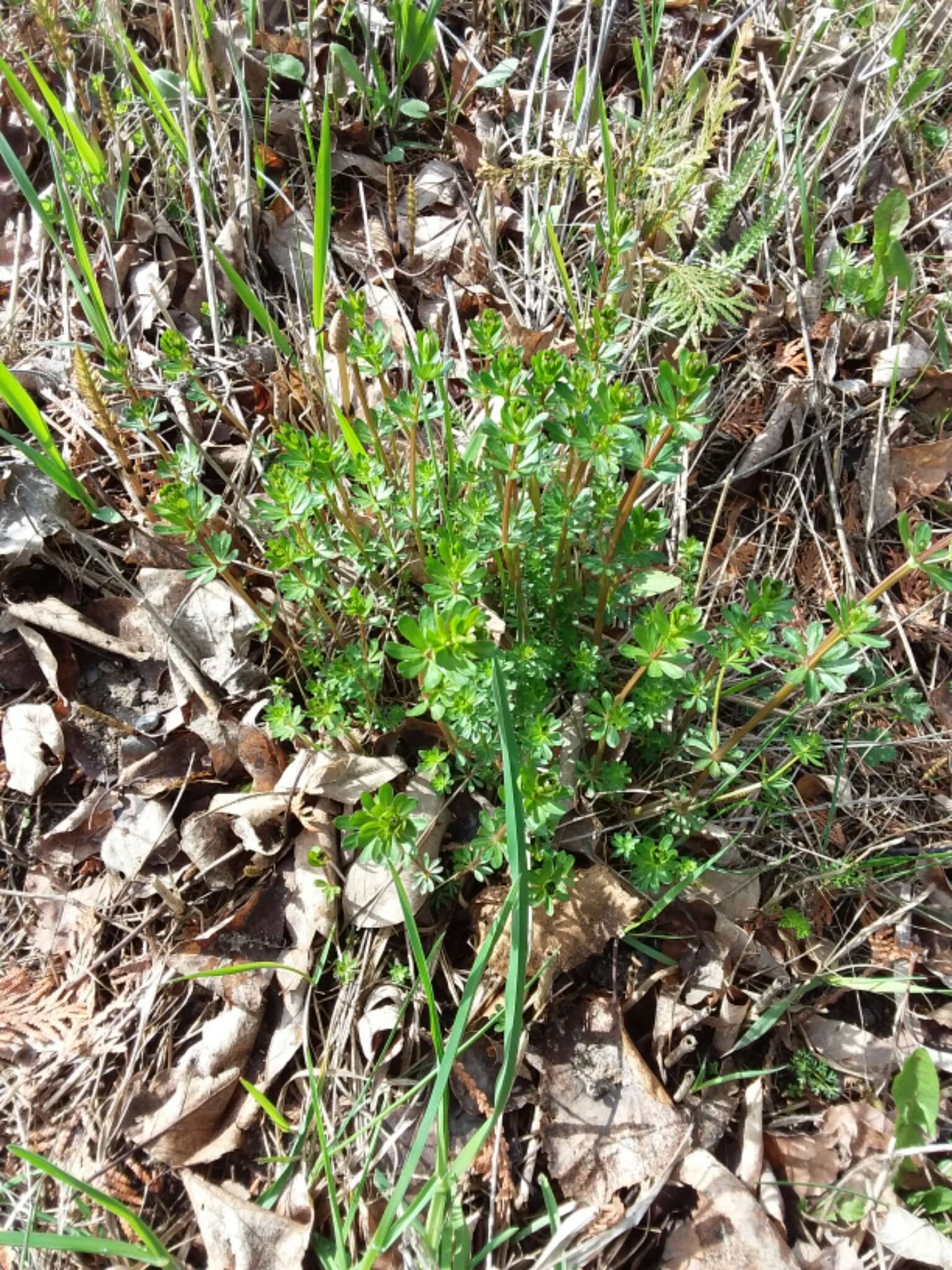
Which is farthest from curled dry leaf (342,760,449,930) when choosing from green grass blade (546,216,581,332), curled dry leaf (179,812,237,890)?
green grass blade (546,216,581,332)

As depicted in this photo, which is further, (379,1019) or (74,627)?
(74,627)

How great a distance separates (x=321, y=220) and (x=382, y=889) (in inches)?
73.1

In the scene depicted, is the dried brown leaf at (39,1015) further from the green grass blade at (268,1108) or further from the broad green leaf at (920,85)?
the broad green leaf at (920,85)

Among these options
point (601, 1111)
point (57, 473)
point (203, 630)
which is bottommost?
point (601, 1111)

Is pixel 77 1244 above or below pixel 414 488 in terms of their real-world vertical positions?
below

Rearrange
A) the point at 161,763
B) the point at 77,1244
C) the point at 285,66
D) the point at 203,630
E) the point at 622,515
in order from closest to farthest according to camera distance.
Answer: the point at 77,1244 < the point at 622,515 < the point at 161,763 < the point at 203,630 < the point at 285,66

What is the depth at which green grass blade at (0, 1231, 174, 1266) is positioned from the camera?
5.53 ft

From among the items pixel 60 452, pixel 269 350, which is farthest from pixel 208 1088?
pixel 269 350

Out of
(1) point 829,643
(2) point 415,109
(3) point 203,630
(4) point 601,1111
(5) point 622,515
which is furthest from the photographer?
(2) point 415,109

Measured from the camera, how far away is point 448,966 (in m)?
2.35

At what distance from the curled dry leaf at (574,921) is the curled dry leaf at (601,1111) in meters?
0.17

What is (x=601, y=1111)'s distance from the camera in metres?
2.21

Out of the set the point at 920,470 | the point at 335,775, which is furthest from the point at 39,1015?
the point at 920,470

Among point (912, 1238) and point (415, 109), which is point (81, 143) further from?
point (912, 1238)
